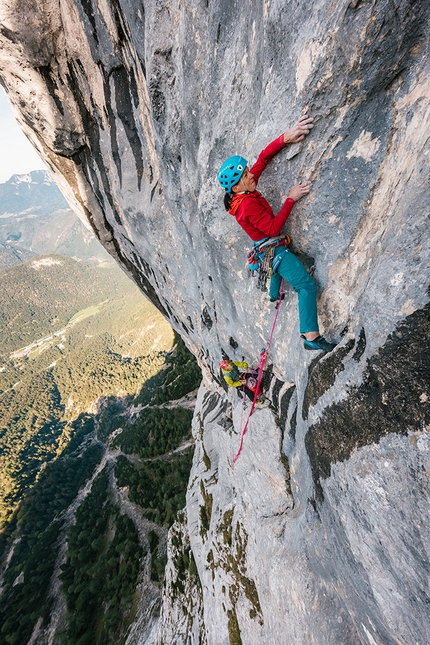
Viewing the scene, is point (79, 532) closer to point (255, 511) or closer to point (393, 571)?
point (255, 511)

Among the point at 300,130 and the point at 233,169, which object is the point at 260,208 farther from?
the point at 300,130

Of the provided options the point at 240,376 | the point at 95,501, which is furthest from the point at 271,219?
the point at 95,501

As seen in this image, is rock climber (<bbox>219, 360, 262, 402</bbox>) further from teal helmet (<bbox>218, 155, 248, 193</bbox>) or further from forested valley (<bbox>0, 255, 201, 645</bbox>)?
forested valley (<bbox>0, 255, 201, 645</bbox>)

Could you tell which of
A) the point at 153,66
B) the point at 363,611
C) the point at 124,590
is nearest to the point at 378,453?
the point at 363,611

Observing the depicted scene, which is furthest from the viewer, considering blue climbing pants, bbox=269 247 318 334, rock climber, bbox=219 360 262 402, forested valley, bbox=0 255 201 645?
forested valley, bbox=0 255 201 645

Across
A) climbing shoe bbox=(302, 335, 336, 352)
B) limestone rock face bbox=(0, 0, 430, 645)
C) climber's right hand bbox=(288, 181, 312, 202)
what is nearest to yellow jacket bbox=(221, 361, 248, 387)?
limestone rock face bbox=(0, 0, 430, 645)

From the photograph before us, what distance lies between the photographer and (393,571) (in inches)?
132

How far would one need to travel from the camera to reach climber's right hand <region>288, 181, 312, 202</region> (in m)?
4.28

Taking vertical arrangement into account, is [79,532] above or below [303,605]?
below

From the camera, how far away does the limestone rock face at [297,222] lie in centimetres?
308

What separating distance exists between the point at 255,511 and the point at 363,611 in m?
5.46

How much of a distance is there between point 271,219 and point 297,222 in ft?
1.79

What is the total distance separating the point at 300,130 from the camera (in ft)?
13.1

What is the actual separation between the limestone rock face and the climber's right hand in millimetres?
130
